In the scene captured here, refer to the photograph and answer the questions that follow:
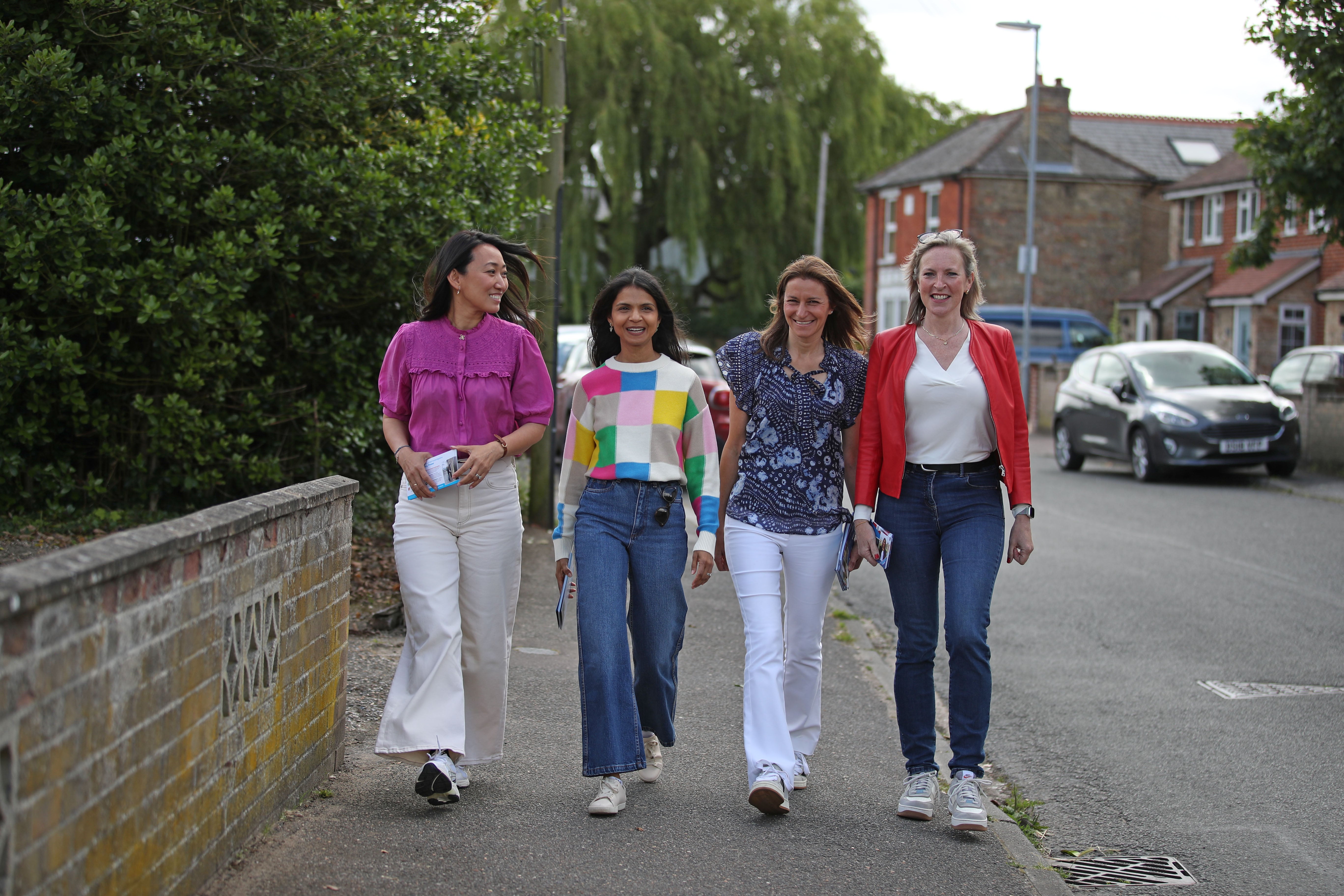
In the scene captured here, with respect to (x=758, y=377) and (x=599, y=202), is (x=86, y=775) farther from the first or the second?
(x=599, y=202)

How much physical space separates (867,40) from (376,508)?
32716 mm

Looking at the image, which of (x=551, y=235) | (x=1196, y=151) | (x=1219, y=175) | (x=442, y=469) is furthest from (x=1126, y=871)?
(x=1196, y=151)

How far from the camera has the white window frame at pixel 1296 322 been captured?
3728cm

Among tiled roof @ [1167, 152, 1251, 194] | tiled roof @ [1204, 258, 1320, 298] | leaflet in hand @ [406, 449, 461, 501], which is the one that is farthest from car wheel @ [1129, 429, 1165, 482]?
tiled roof @ [1167, 152, 1251, 194]

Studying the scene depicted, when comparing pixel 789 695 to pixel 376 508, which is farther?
pixel 376 508

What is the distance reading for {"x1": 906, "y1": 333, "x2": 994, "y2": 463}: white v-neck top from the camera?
15.9ft

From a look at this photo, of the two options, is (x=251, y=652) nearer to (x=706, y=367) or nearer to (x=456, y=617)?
(x=456, y=617)

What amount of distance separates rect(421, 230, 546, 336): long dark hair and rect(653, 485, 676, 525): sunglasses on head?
31.8 inches

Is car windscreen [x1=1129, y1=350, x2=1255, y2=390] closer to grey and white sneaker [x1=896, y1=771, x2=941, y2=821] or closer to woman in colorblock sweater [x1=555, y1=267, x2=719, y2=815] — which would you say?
grey and white sneaker [x1=896, y1=771, x2=941, y2=821]

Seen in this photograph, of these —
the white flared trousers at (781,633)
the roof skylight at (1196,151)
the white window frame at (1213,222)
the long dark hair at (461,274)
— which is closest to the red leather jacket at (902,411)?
the white flared trousers at (781,633)

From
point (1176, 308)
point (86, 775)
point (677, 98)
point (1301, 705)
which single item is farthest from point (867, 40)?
point (86, 775)

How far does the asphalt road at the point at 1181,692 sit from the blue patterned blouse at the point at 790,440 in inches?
59.1

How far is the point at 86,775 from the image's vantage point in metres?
2.91

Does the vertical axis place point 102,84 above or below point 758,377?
above
